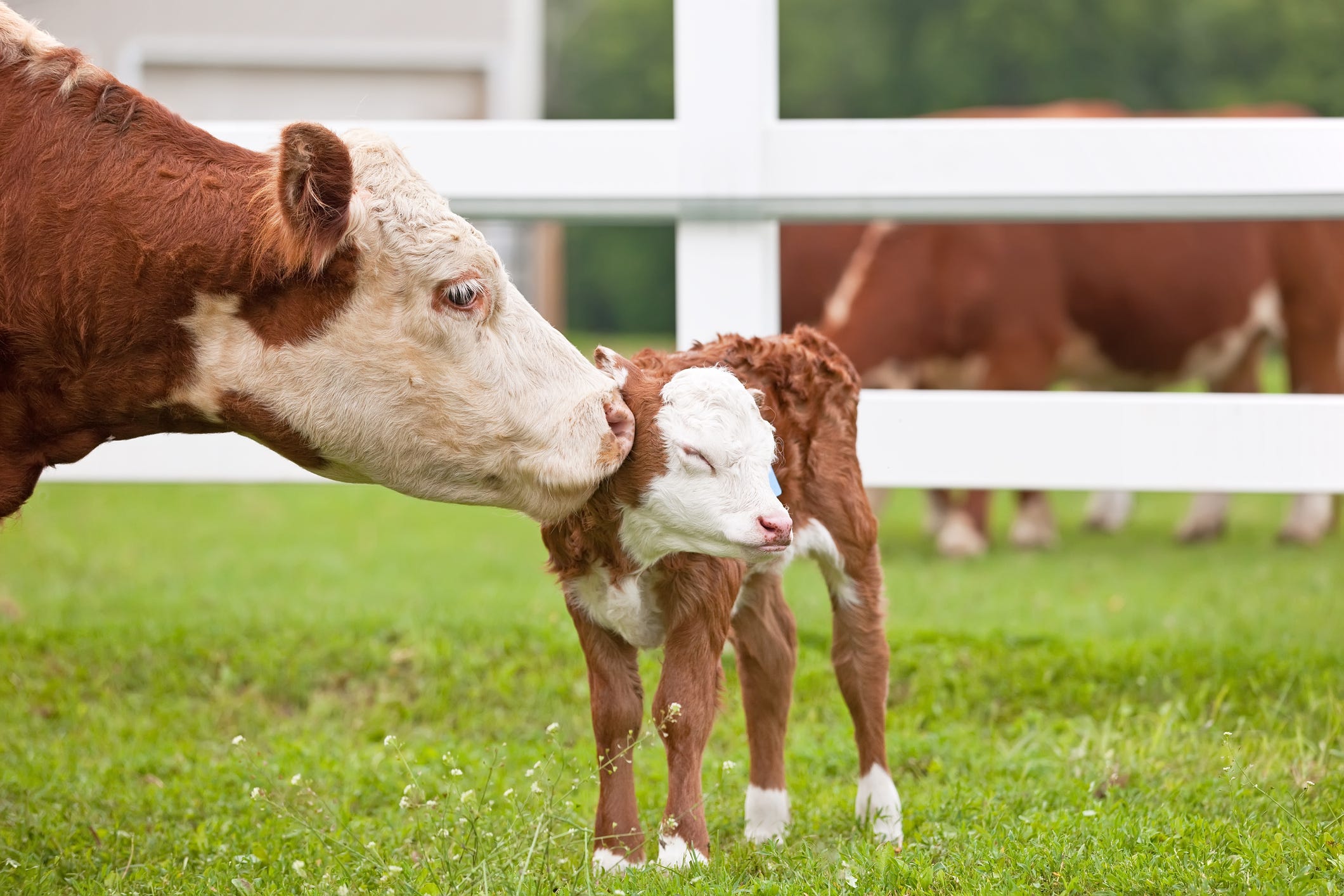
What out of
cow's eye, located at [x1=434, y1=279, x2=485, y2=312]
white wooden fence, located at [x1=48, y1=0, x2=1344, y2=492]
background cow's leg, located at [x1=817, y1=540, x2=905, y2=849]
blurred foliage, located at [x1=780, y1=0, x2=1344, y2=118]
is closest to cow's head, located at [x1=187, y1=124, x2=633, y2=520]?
cow's eye, located at [x1=434, y1=279, x2=485, y2=312]

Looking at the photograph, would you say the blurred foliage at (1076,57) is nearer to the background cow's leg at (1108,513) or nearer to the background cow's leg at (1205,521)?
the background cow's leg at (1108,513)

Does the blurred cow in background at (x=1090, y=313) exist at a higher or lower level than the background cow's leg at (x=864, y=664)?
higher

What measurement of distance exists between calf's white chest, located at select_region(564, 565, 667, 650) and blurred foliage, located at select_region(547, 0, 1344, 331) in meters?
24.8

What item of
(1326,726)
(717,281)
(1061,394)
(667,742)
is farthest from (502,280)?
(1326,726)

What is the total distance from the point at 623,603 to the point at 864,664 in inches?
29.1

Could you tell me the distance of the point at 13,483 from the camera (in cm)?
287

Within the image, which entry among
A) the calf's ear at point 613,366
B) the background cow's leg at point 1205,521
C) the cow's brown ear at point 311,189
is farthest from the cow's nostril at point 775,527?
the background cow's leg at point 1205,521

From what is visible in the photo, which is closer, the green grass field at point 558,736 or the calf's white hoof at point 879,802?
the green grass field at point 558,736

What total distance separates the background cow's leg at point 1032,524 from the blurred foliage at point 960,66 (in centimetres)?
1929

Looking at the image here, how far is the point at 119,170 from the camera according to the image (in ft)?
8.95

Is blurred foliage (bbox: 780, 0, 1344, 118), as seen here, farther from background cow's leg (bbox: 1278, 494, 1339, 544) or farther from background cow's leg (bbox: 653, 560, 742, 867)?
background cow's leg (bbox: 653, 560, 742, 867)

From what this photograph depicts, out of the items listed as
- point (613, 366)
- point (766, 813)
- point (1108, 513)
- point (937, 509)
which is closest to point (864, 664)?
point (766, 813)

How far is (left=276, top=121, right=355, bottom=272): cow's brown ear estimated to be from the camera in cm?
253

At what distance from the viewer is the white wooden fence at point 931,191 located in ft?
13.5
